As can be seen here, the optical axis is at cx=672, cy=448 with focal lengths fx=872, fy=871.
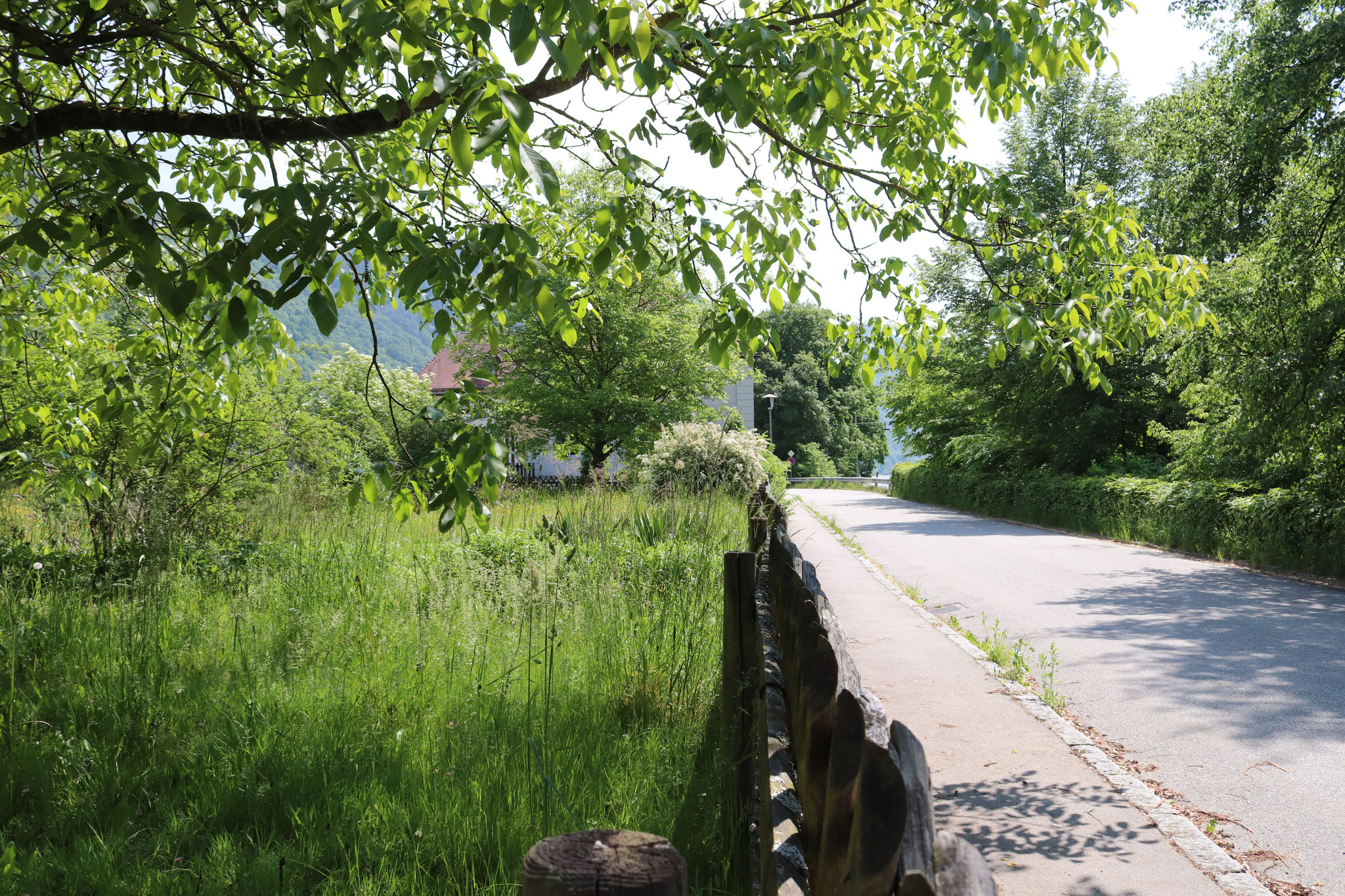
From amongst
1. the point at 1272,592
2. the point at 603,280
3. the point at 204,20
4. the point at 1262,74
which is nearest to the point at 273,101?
the point at 204,20

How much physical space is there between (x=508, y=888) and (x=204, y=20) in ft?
14.9

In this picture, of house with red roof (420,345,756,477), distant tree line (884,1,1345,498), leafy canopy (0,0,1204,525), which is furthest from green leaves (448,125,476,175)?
house with red roof (420,345,756,477)

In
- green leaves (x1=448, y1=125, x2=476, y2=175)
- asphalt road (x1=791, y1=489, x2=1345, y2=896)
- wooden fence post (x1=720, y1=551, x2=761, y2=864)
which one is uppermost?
green leaves (x1=448, y1=125, x2=476, y2=175)

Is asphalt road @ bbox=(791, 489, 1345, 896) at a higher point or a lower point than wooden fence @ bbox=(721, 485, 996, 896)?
lower

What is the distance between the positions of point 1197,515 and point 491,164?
15383 mm

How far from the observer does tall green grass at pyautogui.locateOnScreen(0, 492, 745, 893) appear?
3061mm

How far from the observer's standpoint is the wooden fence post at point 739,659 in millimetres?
3416

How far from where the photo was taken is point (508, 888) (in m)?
2.76

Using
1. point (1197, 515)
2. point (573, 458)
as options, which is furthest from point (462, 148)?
point (573, 458)

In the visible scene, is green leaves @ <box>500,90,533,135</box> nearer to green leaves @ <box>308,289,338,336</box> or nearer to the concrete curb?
green leaves @ <box>308,289,338,336</box>

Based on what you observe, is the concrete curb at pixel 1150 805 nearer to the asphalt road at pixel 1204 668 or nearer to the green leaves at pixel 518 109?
the asphalt road at pixel 1204 668

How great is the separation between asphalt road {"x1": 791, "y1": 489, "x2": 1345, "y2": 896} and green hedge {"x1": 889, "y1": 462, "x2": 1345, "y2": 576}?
30.3 inches

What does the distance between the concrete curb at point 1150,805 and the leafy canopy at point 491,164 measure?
225cm

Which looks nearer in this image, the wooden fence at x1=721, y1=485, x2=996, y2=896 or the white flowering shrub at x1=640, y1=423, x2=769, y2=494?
the wooden fence at x1=721, y1=485, x2=996, y2=896
